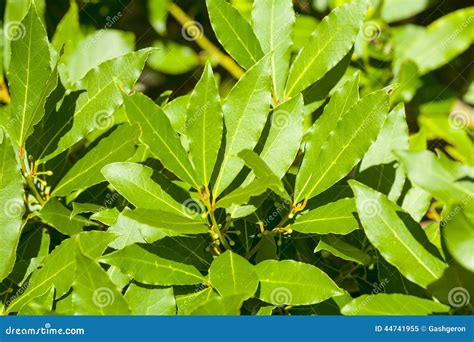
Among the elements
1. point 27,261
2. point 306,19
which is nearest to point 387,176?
point 27,261

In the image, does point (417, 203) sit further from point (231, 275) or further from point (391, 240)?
point (231, 275)

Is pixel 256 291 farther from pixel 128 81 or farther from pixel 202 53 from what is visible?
pixel 202 53

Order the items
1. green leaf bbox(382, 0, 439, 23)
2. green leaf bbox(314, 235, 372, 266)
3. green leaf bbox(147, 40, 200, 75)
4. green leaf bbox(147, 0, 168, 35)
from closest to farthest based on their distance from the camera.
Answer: green leaf bbox(314, 235, 372, 266)
green leaf bbox(147, 0, 168, 35)
green leaf bbox(382, 0, 439, 23)
green leaf bbox(147, 40, 200, 75)

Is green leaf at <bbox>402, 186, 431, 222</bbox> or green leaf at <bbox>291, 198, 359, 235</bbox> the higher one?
green leaf at <bbox>291, 198, 359, 235</bbox>

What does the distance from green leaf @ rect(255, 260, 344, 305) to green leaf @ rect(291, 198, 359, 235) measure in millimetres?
88

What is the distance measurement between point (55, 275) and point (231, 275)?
0.32 meters

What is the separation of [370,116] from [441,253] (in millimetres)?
286

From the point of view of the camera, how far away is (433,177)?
3.35ft

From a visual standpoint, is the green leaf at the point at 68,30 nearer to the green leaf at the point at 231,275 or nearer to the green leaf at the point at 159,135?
the green leaf at the point at 159,135

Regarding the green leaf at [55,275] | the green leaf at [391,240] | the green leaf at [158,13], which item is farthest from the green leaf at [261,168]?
the green leaf at [158,13]

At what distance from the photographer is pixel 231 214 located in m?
1.25

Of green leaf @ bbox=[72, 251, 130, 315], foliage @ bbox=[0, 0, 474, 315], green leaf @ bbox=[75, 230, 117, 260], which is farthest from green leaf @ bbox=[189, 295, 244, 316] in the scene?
green leaf @ bbox=[75, 230, 117, 260]

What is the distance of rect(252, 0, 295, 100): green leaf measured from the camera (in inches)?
56.4

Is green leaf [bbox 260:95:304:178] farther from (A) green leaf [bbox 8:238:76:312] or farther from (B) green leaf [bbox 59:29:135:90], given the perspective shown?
(B) green leaf [bbox 59:29:135:90]
